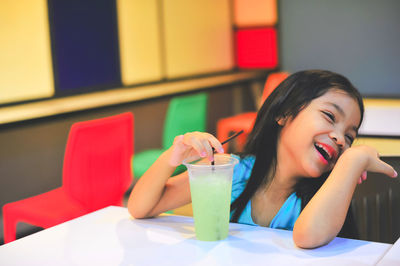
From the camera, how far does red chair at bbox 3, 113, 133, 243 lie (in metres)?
2.28

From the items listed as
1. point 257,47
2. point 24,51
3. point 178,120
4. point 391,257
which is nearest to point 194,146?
point 391,257

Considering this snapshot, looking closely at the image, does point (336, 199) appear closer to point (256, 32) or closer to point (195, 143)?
point (195, 143)

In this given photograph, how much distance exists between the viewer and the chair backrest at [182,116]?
3.15 meters

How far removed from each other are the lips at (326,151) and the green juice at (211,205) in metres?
0.30

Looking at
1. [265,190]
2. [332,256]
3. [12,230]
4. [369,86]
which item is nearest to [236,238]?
[332,256]

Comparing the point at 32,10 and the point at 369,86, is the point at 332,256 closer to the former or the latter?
the point at 32,10

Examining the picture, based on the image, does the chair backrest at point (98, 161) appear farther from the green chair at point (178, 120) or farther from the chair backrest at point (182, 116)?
the chair backrest at point (182, 116)

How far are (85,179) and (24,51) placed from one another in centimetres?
139

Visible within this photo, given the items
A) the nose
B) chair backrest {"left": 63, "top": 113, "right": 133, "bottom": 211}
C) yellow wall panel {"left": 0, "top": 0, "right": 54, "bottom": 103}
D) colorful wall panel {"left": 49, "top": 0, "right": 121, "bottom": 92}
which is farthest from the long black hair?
colorful wall panel {"left": 49, "top": 0, "right": 121, "bottom": 92}

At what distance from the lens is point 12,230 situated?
A: 2.38 meters

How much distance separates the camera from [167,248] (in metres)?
1.17

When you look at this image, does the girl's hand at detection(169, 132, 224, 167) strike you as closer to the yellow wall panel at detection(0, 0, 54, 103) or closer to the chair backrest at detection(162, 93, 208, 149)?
the chair backrest at detection(162, 93, 208, 149)

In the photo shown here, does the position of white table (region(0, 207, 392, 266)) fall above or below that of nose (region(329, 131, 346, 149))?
below

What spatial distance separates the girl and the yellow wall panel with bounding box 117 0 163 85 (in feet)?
8.96
